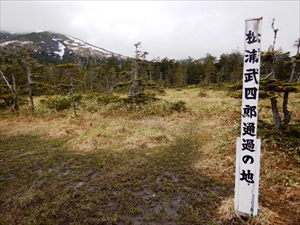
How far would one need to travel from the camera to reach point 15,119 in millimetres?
12867

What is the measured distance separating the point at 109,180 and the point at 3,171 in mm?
3567

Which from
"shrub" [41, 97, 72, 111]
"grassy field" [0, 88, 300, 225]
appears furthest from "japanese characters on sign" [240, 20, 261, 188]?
"shrub" [41, 97, 72, 111]

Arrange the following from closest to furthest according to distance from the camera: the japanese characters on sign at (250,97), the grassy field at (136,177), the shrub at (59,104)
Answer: the japanese characters on sign at (250,97) → the grassy field at (136,177) → the shrub at (59,104)

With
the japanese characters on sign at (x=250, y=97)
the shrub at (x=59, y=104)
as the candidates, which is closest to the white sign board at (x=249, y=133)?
the japanese characters on sign at (x=250, y=97)

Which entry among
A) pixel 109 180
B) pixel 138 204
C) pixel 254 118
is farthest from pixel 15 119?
pixel 254 118

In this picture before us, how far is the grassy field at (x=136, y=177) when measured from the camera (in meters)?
3.80

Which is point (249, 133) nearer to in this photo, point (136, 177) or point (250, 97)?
point (250, 97)

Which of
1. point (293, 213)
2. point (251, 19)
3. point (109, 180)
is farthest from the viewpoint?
point (109, 180)

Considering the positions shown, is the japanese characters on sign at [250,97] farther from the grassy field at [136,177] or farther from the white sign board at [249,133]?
the grassy field at [136,177]

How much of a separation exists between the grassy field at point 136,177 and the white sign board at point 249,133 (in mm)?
410

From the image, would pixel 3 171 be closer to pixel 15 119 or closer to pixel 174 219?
pixel 174 219

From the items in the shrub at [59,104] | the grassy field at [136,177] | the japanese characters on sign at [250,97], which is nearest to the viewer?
the japanese characters on sign at [250,97]

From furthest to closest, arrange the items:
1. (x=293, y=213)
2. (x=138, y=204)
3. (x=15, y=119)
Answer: (x=15, y=119), (x=138, y=204), (x=293, y=213)

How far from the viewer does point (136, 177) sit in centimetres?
536
